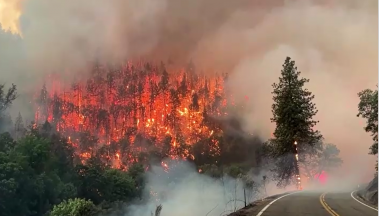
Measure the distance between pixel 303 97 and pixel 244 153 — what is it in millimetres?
83903

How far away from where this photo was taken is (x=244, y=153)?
423 feet

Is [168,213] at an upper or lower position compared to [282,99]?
lower

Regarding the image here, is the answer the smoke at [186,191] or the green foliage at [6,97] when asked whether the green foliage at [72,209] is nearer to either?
the smoke at [186,191]

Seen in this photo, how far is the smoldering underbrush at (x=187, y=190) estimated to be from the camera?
67.8 m

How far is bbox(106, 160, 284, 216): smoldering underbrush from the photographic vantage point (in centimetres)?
6776

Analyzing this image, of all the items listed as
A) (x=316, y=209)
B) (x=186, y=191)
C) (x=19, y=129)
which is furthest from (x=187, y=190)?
(x=316, y=209)

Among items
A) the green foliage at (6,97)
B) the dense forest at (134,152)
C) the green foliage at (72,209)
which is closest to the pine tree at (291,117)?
the dense forest at (134,152)

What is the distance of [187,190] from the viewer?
334 ft

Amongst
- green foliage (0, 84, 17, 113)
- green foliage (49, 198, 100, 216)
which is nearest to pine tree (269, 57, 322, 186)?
green foliage (49, 198, 100, 216)

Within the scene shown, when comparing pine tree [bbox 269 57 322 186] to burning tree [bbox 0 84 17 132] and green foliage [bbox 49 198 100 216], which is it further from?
burning tree [bbox 0 84 17 132]

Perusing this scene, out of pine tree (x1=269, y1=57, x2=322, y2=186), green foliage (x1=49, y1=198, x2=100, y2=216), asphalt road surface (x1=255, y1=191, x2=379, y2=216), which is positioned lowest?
green foliage (x1=49, y1=198, x2=100, y2=216)

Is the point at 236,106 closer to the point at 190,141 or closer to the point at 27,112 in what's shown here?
the point at 190,141

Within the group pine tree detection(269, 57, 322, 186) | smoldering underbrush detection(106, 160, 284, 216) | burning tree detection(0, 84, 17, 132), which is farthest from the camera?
burning tree detection(0, 84, 17, 132)

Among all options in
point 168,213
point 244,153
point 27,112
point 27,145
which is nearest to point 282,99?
point 168,213
